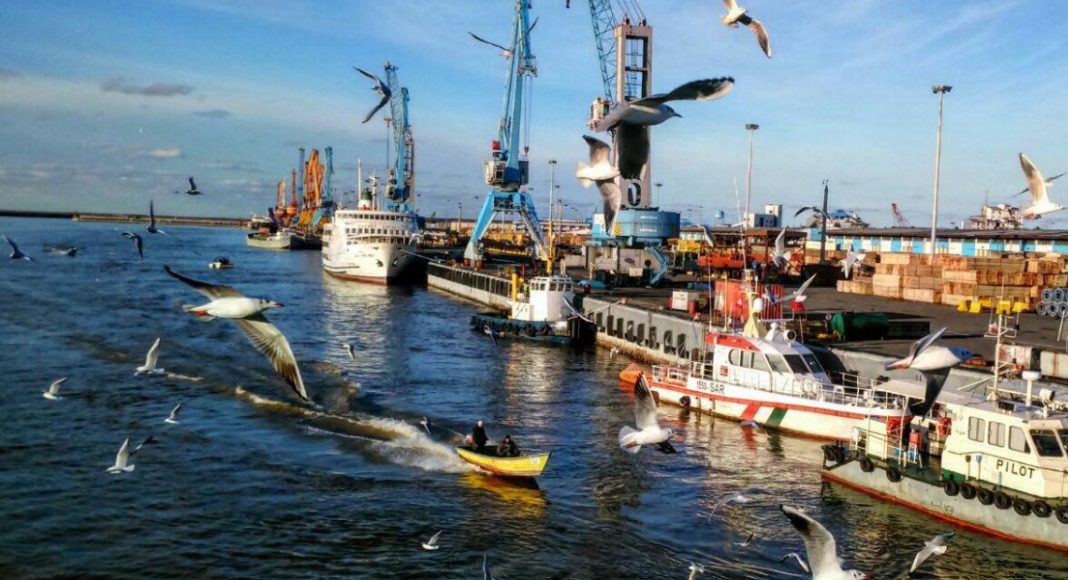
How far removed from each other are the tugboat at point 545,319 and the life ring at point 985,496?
108 feet

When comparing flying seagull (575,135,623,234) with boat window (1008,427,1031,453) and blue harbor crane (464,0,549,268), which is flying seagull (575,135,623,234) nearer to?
boat window (1008,427,1031,453)

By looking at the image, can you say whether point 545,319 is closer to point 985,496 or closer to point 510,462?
point 510,462

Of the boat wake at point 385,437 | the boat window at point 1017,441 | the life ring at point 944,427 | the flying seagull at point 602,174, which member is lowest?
the boat wake at point 385,437

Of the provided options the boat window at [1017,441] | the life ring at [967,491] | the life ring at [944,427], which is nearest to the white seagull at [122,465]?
the life ring at [967,491]

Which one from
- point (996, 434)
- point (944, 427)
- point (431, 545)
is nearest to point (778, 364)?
point (944, 427)

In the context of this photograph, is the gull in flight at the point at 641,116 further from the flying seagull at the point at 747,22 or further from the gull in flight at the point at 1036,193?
the gull in flight at the point at 1036,193

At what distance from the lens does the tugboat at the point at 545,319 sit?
53.3 meters

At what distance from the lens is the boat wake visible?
2620 centimetres

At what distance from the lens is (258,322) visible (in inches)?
657

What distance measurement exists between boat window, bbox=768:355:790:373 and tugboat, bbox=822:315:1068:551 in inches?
263

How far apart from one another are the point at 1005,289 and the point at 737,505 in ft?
125

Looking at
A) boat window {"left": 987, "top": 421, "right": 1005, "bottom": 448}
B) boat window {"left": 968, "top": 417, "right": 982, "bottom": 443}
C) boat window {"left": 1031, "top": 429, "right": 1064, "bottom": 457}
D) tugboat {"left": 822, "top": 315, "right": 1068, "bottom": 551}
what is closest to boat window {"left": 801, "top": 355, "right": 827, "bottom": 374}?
tugboat {"left": 822, "top": 315, "right": 1068, "bottom": 551}

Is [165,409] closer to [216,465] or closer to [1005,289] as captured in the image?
[216,465]

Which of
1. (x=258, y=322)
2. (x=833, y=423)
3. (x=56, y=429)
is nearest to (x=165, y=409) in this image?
(x=56, y=429)
